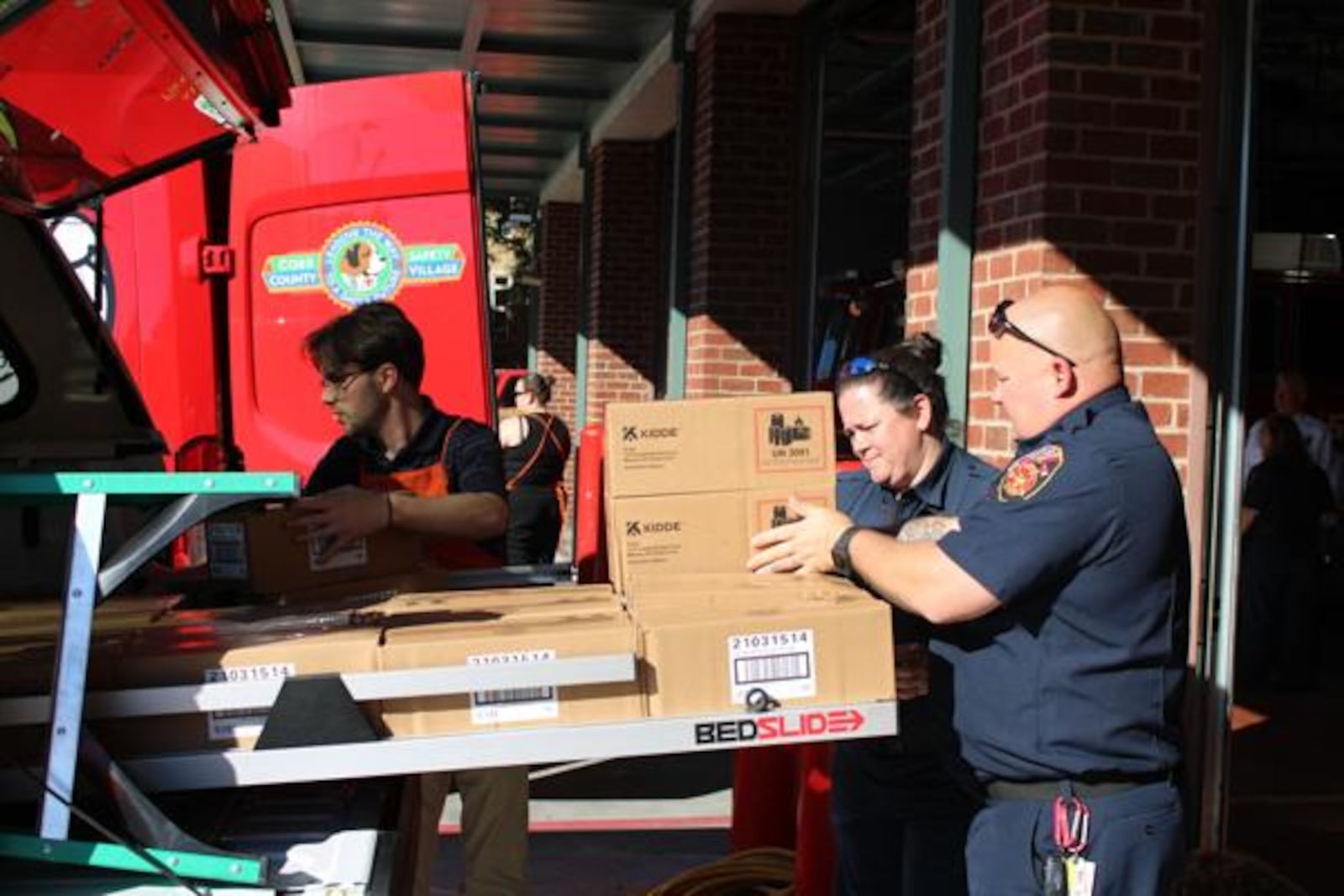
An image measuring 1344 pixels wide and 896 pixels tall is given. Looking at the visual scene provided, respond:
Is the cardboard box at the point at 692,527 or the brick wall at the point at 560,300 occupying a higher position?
the brick wall at the point at 560,300

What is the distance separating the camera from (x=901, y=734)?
3404 millimetres

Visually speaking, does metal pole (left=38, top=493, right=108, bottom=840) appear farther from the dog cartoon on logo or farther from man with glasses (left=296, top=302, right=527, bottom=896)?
the dog cartoon on logo

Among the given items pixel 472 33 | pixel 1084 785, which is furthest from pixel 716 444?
pixel 472 33

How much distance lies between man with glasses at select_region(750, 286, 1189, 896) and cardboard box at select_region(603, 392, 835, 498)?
0.27m

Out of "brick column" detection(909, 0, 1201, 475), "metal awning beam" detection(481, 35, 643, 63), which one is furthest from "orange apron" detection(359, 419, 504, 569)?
"metal awning beam" detection(481, 35, 643, 63)

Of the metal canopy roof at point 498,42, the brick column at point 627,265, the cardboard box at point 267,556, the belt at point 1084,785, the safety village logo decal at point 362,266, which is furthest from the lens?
the brick column at point 627,265

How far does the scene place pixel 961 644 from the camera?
2.92 m

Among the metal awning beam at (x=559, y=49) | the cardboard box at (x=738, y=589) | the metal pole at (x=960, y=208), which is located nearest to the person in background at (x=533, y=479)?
the metal awning beam at (x=559, y=49)

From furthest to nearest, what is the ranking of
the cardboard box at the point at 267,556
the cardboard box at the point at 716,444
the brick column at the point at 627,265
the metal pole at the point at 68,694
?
the brick column at the point at 627,265 < the cardboard box at the point at 267,556 < the cardboard box at the point at 716,444 < the metal pole at the point at 68,694

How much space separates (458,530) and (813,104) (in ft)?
19.3

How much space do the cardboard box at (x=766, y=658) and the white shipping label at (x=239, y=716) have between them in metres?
0.59

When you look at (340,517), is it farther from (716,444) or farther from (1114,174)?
(1114,174)

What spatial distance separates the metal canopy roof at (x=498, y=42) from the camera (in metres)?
9.62

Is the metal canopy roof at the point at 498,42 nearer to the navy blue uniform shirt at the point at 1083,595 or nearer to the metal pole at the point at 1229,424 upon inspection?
the metal pole at the point at 1229,424
